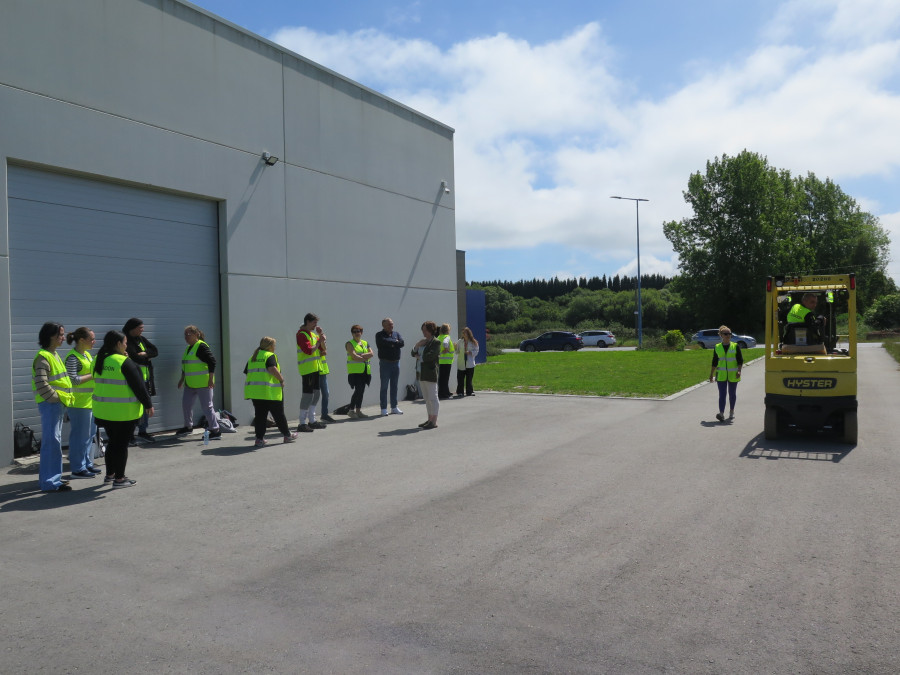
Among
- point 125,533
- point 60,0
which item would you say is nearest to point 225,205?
point 60,0

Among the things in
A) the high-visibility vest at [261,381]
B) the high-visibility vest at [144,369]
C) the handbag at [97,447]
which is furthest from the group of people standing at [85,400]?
the high-visibility vest at [261,381]

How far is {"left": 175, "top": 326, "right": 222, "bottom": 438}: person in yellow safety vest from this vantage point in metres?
10.4

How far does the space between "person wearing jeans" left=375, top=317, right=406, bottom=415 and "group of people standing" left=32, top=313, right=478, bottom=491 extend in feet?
0.06

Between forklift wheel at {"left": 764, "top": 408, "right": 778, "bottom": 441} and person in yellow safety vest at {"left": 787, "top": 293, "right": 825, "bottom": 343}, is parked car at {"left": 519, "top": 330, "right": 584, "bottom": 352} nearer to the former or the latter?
person in yellow safety vest at {"left": 787, "top": 293, "right": 825, "bottom": 343}

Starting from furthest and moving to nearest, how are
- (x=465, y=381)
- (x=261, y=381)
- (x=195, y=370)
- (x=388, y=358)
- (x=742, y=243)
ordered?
(x=742, y=243) → (x=465, y=381) → (x=388, y=358) → (x=195, y=370) → (x=261, y=381)

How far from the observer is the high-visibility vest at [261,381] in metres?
9.60

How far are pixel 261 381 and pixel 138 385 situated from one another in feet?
8.15

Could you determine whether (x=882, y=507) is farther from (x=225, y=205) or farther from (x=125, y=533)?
(x=225, y=205)

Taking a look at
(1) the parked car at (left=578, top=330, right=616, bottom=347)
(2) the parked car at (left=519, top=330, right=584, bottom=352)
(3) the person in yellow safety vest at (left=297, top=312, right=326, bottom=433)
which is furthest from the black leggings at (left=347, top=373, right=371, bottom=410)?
(1) the parked car at (left=578, top=330, right=616, bottom=347)

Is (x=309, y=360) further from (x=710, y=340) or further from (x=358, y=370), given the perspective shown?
(x=710, y=340)

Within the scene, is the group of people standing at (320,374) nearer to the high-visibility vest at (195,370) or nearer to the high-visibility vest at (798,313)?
the high-visibility vest at (195,370)

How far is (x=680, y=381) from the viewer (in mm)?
19297

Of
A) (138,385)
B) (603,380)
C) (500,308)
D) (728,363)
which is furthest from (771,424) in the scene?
(500,308)

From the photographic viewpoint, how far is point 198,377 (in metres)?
10.5
